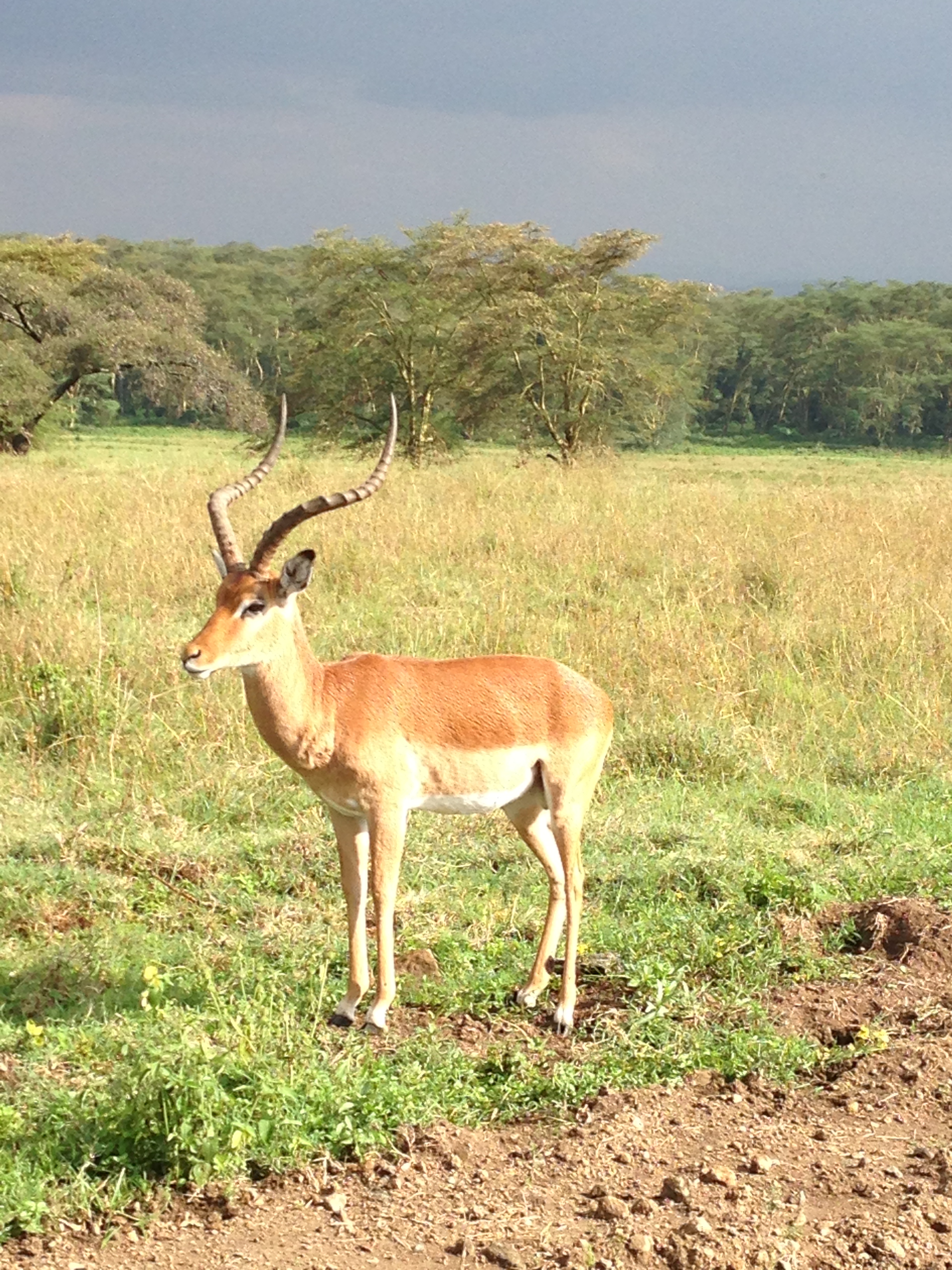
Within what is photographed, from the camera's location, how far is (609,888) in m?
5.24

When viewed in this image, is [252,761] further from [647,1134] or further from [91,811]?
[647,1134]

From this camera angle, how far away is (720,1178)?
3289 millimetres

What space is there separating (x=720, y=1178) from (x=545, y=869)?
128 centimetres

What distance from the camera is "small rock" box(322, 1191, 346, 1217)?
10.4 feet

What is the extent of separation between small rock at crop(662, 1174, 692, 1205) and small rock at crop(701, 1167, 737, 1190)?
0.05 metres

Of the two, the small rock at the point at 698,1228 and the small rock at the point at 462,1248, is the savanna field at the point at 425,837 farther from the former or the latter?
the small rock at the point at 698,1228

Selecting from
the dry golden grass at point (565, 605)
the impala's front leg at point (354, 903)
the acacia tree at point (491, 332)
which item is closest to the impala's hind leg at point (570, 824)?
A: the impala's front leg at point (354, 903)

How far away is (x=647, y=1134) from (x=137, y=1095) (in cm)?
131

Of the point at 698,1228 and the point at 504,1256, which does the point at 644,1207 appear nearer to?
the point at 698,1228

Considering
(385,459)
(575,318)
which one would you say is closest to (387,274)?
(575,318)

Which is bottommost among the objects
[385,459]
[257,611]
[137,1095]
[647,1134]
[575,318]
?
[647,1134]

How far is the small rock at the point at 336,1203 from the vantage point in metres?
3.18

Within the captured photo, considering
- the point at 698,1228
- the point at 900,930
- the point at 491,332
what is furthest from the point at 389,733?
the point at 491,332

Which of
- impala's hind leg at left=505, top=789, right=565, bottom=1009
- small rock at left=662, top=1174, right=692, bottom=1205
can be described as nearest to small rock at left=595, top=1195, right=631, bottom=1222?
small rock at left=662, top=1174, right=692, bottom=1205
